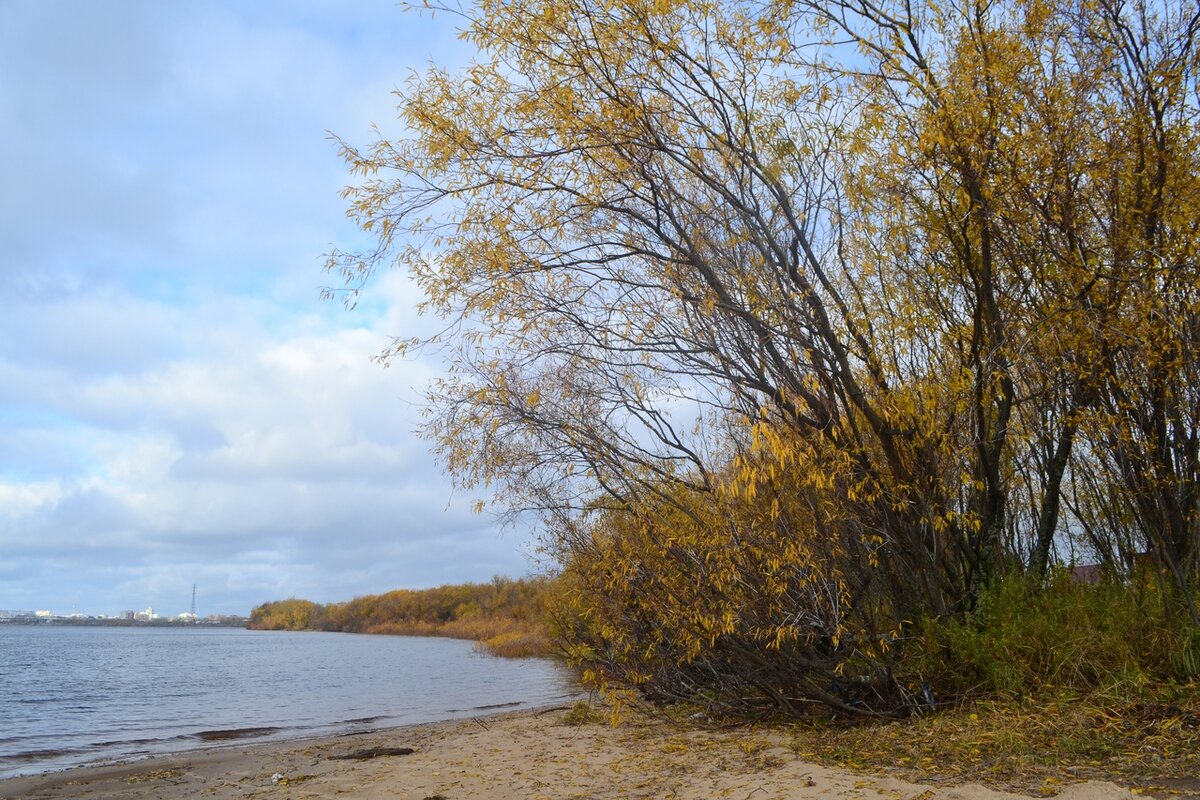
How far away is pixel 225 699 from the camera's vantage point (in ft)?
72.9

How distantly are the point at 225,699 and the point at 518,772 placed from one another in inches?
686

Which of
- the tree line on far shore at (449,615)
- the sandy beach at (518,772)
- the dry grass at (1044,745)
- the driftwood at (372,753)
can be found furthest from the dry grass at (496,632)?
the dry grass at (1044,745)

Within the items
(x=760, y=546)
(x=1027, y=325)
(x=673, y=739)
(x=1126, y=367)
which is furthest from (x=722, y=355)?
(x=673, y=739)

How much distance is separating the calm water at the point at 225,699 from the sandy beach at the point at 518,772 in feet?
9.52

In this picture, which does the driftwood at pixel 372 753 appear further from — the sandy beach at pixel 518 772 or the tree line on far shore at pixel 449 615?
the tree line on far shore at pixel 449 615

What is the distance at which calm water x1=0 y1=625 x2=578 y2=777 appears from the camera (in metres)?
14.5

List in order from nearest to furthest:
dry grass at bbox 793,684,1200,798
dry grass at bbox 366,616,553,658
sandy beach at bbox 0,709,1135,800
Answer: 1. dry grass at bbox 793,684,1200,798
2. sandy beach at bbox 0,709,1135,800
3. dry grass at bbox 366,616,553,658

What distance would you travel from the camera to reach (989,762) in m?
5.99

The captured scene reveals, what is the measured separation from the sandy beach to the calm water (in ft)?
9.52

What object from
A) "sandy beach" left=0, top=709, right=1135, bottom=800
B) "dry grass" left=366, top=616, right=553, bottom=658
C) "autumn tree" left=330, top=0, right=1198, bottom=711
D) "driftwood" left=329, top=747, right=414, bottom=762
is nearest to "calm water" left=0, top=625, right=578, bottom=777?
"dry grass" left=366, top=616, right=553, bottom=658

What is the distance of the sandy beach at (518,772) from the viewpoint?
A: 6.15 metres

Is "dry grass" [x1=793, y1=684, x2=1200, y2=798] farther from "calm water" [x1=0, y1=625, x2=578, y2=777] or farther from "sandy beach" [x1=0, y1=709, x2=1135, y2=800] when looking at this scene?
"calm water" [x1=0, y1=625, x2=578, y2=777]

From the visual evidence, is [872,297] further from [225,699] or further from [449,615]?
[449,615]

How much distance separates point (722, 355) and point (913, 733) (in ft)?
12.2
